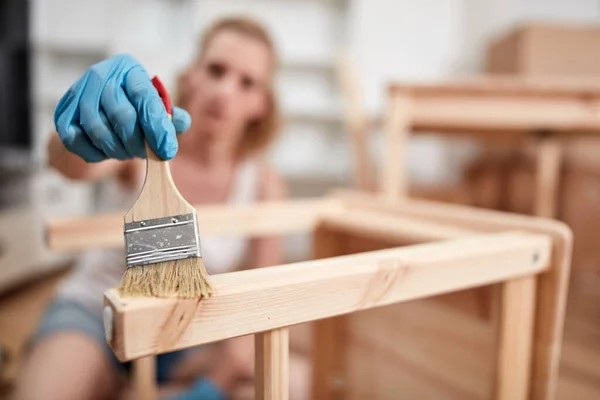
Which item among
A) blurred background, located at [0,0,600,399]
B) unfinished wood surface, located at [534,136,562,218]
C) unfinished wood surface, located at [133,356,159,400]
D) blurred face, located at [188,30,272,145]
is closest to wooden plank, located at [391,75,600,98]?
unfinished wood surface, located at [534,136,562,218]

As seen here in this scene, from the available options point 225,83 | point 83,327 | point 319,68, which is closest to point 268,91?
point 225,83

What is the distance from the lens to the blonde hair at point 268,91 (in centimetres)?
90

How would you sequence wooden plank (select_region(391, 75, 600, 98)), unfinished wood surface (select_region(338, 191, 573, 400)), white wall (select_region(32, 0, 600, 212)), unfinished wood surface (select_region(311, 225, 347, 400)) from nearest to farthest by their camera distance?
unfinished wood surface (select_region(338, 191, 573, 400)), unfinished wood surface (select_region(311, 225, 347, 400)), wooden plank (select_region(391, 75, 600, 98)), white wall (select_region(32, 0, 600, 212))

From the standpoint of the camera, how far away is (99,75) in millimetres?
377

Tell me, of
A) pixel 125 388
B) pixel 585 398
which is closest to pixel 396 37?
pixel 585 398

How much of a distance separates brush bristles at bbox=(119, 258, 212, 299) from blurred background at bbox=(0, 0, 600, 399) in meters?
1.12

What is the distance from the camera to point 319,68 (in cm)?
232

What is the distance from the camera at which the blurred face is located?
2.78ft

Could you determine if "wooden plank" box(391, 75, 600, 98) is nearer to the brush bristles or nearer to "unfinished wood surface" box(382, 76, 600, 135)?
"unfinished wood surface" box(382, 76, 600, 135)

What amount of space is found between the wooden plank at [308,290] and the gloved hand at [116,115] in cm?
11

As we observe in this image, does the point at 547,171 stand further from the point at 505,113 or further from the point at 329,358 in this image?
the point at 329,358

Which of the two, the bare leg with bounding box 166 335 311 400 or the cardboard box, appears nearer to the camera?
the bare leg with bounding box 166 335 311 400

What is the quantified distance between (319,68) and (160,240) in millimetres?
2098

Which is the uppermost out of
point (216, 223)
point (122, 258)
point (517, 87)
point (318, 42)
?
point (318, 42)
